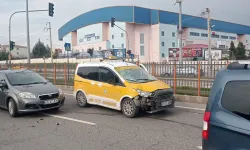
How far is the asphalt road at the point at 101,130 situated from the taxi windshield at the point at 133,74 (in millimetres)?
1136

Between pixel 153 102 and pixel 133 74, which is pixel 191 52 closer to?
pixel 133 74

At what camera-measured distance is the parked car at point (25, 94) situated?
25.4 ft

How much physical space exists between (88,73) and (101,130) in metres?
3.51

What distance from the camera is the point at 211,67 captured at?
10.6m

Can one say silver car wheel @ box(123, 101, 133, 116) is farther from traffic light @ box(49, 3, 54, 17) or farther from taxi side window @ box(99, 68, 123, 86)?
traffic light @ box(49, 3, 54, 17)

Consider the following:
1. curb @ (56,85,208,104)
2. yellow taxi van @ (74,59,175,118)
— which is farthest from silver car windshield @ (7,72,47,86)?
curb @ (56,85,208,104)

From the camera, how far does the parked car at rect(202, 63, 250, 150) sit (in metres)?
2.58

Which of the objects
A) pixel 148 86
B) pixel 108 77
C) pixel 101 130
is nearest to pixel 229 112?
pixel 101 130

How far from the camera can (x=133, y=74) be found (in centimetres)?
839

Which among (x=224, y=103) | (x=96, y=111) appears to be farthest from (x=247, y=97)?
(x=96, y=111)

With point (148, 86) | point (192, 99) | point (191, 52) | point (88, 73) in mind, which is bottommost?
point (192, 99)

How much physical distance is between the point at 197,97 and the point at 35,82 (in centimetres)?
613

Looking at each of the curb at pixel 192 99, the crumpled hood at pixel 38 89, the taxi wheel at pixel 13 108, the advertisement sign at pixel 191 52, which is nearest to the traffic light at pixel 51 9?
the crumpled hood at pixel 38 89

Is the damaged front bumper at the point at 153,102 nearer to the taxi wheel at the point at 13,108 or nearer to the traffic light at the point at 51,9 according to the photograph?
the taxi wheel at the point at 13,108
